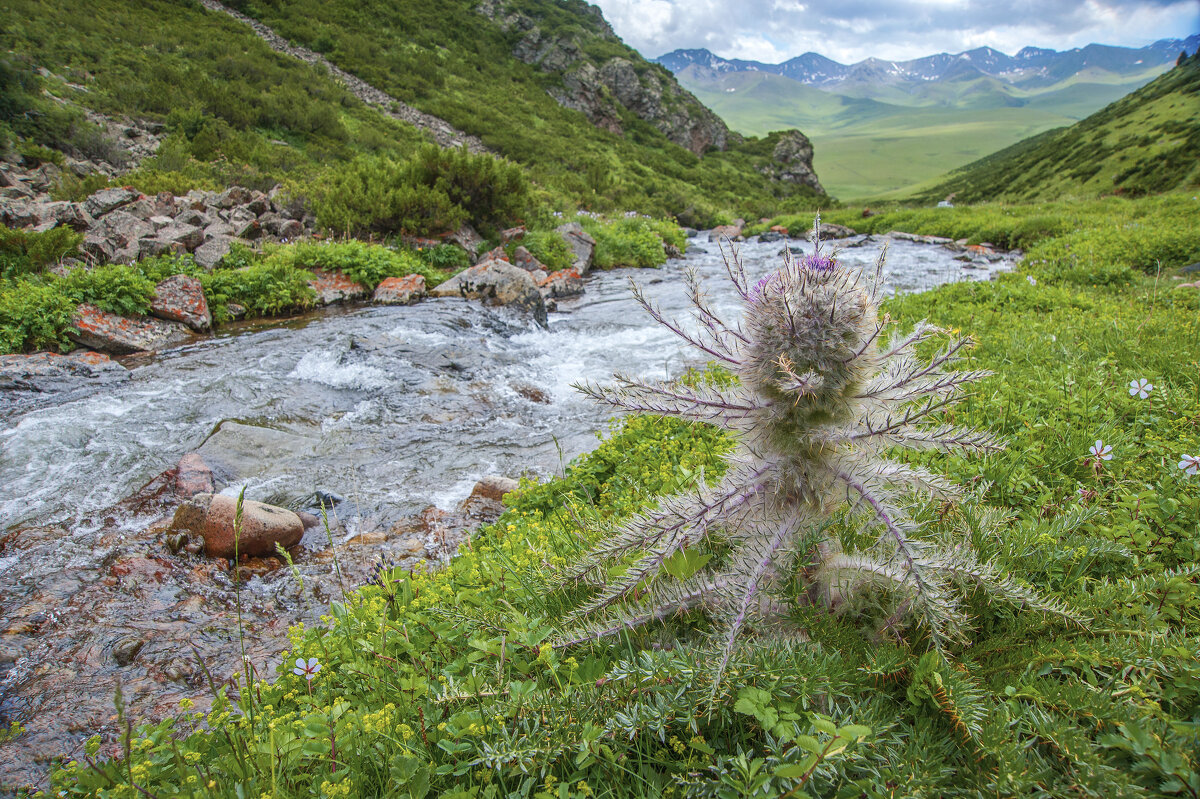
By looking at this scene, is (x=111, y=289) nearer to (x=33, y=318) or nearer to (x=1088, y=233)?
(x=33, y=318)

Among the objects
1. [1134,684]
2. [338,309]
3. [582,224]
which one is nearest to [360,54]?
[582,224]

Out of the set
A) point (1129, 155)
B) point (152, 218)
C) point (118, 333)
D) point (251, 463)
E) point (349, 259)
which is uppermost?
point (1129, 155)

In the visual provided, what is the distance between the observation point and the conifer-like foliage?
66.7 inches

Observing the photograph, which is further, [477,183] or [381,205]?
[477,183]

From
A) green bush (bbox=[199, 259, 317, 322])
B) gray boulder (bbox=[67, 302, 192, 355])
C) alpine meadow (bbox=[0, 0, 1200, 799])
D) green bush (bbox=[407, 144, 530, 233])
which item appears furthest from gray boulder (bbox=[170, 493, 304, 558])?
green bush (bbox=[407, 144, 530, 233])

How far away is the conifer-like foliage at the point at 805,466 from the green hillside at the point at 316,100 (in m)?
18.0

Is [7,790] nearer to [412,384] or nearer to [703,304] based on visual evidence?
[703,304]

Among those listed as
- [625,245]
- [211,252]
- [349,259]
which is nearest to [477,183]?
[349,259]

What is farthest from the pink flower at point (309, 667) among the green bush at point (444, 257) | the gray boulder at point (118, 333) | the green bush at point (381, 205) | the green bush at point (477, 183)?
the green bush at point (477, 183)

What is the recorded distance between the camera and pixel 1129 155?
27.8 meters

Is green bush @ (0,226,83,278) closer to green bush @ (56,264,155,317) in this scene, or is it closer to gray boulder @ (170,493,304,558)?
green bush @ (56,264,155,317)

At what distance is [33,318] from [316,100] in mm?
23486

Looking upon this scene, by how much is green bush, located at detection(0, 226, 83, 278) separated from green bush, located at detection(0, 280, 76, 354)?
1.10 m

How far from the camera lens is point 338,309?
11.6m
